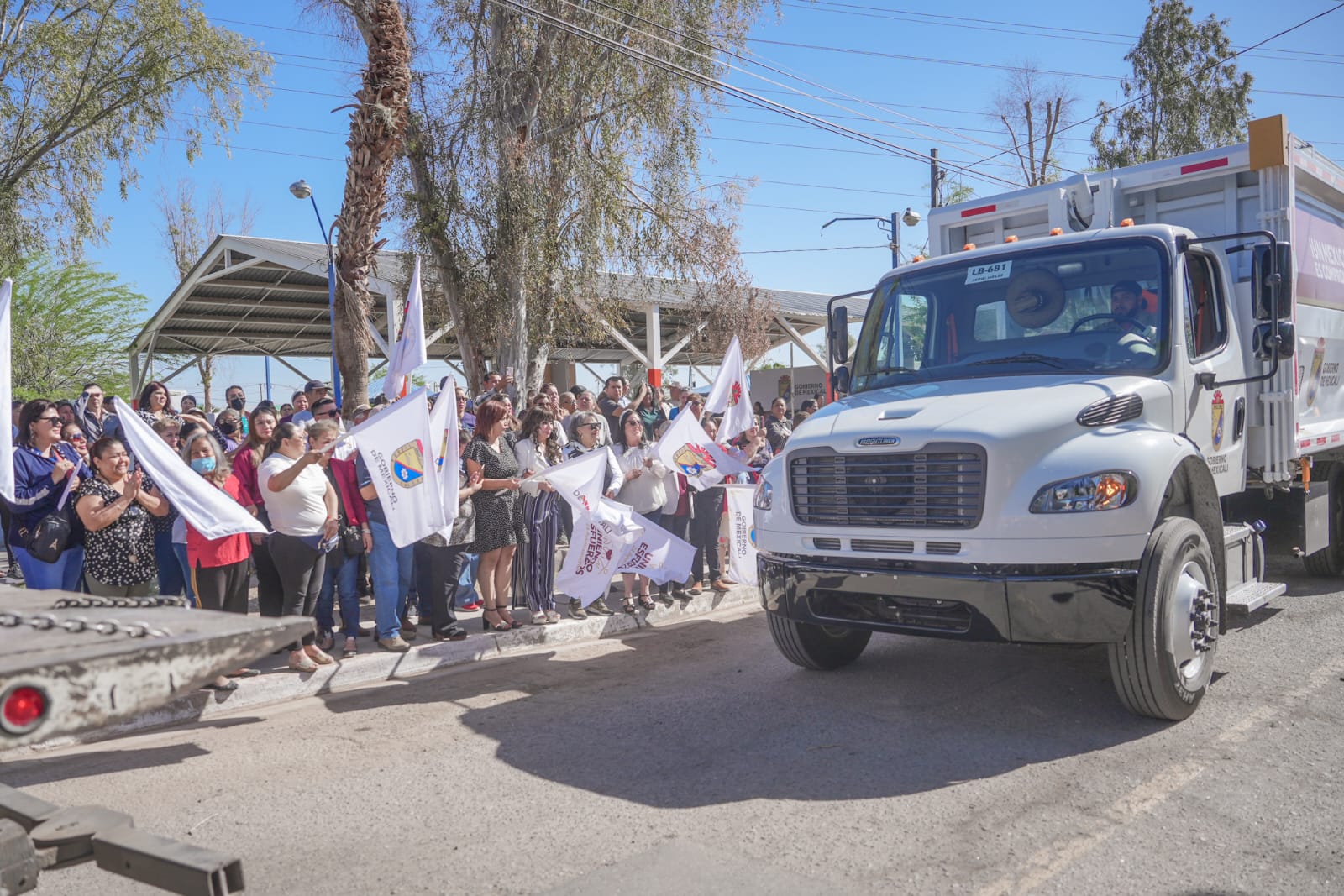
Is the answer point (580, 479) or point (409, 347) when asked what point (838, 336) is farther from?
point (409, 347)

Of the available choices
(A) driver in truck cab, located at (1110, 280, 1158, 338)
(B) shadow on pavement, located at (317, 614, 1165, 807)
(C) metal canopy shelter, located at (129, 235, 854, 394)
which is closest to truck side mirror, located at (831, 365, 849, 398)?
(A) driver in truck cab, located at (1110, 280, 1158, 338)

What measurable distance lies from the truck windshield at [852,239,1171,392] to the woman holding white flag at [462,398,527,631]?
315cm

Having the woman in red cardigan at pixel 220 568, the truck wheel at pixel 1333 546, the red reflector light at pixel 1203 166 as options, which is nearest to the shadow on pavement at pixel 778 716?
the woman in red cardigan at pixel 220 568

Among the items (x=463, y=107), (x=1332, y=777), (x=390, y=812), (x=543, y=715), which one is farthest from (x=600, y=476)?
(x=463, y=107)

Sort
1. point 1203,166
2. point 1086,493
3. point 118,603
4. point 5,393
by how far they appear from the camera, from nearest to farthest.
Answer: point 118,603, point 5,393, point 1086,493, point 1203,166

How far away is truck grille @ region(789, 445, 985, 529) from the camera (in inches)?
209

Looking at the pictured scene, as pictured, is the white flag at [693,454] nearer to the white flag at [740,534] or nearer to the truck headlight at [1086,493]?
the white flag at [740,534]

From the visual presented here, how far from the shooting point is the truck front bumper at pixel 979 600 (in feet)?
16.6

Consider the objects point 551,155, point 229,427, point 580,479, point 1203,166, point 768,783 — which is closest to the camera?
point 768,783

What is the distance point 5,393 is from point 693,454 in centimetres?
629

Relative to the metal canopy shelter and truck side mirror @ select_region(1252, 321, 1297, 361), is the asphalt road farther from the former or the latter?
the metal canopy shelter

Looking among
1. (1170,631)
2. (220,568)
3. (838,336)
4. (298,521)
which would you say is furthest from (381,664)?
(1170,631)

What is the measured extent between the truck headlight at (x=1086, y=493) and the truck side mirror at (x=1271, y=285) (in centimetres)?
213

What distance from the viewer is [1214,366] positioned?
6359 mm
